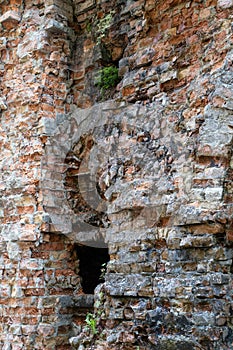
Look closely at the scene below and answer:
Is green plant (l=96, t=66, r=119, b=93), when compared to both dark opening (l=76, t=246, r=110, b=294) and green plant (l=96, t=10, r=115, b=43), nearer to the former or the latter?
green plant (l=96, t=10, r=115, b=43)

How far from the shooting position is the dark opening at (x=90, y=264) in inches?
213

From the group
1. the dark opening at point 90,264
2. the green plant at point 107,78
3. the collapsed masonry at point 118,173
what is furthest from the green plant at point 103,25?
the dark opening at point 90,264

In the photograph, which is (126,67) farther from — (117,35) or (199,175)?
(199,175)

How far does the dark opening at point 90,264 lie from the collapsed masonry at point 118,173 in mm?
16

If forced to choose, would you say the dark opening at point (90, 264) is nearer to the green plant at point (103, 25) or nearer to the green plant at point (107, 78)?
the green plant at point (107, 78)

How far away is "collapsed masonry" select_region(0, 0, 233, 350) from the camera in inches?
139

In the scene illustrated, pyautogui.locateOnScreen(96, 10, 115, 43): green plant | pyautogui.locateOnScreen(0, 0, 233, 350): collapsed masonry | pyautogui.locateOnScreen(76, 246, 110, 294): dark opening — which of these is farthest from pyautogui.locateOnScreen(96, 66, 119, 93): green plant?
pyautogui.locateOnScreen(76, 246, 110, 294): dark opening

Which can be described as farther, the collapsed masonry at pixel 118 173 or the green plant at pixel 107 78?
the green plant at pixel 107 78

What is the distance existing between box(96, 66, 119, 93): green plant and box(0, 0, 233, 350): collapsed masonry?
0.25ft

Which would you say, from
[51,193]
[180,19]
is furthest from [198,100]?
[51,193]

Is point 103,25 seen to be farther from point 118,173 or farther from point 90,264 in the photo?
point 90,264

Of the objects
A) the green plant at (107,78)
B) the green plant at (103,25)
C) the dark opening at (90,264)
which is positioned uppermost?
the green plant at (103,25)

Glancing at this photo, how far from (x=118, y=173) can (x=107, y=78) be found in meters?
1.36

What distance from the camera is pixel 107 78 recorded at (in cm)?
525
